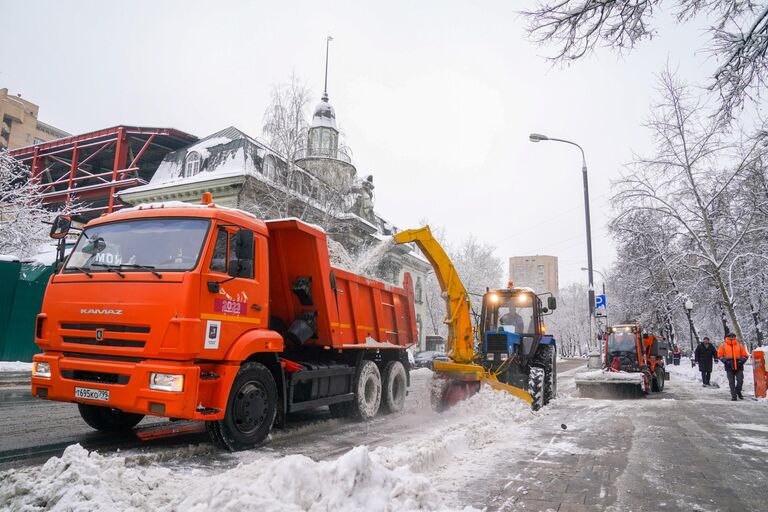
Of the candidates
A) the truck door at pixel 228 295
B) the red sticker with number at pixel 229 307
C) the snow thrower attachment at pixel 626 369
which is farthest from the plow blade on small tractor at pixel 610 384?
the red sticker with number at pixel 229 307

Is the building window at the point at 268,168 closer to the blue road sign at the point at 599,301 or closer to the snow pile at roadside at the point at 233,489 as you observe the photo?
the blue road sign at the point at 599,301

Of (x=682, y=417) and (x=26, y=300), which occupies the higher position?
(x=26, y=300)

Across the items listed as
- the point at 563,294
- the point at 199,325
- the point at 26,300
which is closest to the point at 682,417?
the point at 199,325

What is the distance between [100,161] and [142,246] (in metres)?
37.5

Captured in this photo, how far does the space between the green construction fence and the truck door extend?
39.1 ft

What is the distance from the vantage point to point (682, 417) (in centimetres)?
934

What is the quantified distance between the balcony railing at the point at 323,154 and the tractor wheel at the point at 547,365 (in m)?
13.2

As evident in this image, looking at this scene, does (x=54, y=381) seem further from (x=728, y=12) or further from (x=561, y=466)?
(x=728, y=12)

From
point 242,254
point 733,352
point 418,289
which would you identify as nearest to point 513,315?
point 733,352

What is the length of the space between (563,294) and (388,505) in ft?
363

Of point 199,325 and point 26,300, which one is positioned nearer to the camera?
point 199,325

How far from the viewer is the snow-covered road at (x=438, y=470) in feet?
11.3

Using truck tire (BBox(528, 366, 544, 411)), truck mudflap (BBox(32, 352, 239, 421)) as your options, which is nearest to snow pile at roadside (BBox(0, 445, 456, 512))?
truck mudflap (BBox(32, 352, 239, 421))

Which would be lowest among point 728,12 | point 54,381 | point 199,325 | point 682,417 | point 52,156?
point 682,417
